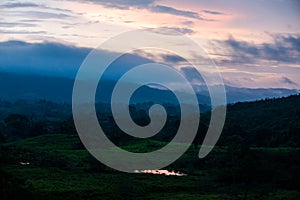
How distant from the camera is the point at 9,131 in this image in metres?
146

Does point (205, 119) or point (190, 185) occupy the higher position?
point (205, 119)

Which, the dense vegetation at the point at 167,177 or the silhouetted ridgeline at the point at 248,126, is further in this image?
the silhouetted ridgeline at the point at 248,126

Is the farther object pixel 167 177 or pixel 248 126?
pixel 248 126

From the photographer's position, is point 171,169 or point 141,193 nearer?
point 141,193

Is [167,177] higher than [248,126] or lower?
lower

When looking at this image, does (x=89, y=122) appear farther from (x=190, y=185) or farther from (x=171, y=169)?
(x=190, y=185)

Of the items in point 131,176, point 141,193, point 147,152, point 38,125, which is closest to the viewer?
point 141,193

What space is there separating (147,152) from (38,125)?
5745 cm

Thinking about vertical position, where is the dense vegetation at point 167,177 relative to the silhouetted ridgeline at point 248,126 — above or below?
below

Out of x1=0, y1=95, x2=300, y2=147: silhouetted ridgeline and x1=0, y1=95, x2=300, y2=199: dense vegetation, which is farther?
x1=0, y1=95, x2=300, y2=147: silhouetted ridgeline

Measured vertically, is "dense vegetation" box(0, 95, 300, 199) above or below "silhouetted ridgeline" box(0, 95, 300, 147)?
below

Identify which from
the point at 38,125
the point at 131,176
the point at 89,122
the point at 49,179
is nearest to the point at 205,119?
the point at 89,122

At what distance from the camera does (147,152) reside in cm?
9125

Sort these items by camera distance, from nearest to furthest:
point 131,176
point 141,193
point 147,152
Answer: point 141,193 < point 131,176 < point 147,152
